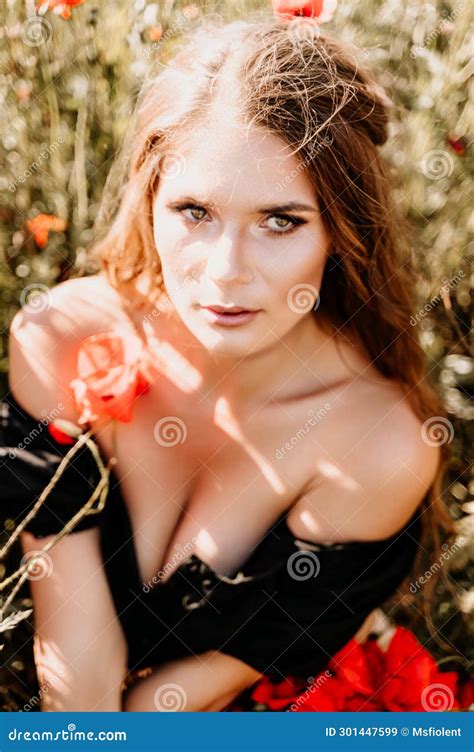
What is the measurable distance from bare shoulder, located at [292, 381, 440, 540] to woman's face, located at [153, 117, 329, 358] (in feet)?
0.62

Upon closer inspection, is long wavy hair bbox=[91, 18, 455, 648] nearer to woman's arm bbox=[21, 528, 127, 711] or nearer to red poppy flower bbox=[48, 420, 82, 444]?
red poppy flower bbox=[48, 420, 82, 444]

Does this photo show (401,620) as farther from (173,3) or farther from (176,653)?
(173,3)

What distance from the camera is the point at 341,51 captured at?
1.16m

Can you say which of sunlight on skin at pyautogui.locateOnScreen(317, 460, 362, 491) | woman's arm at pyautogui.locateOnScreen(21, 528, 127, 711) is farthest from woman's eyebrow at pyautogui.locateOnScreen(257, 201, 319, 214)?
woman's arm at pyautogui.locateOnScreen(21, 528, 127, 711)

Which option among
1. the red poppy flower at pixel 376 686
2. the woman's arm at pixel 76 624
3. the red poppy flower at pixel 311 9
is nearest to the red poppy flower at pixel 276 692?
the red poppy flower at pixel 376 686

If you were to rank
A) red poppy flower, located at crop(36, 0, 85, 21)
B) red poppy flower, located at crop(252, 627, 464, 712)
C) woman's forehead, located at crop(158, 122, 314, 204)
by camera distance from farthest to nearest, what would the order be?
red poppy flower, located at crop(252, 627, 464, 712)
red poppy flower, located at crop(36, 0, 85, 21)
woman's forehead, located at crop(158, 122, 314, 204)

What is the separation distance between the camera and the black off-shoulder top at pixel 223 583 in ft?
4.11

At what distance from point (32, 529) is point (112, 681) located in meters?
0.26

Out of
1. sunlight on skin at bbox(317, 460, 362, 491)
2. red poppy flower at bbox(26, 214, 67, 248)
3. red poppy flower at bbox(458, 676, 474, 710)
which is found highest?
red poppy flower at bbox(26, 214, 67, 248)

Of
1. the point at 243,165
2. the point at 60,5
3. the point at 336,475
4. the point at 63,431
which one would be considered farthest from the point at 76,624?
the point at 60,5

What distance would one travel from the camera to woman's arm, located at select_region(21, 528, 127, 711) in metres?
1.28

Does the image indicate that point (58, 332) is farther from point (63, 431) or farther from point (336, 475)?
point (336, 475)

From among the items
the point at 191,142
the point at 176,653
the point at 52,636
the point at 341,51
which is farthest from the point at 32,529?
the point at 341,51

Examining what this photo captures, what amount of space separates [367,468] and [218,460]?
22 centimetres
